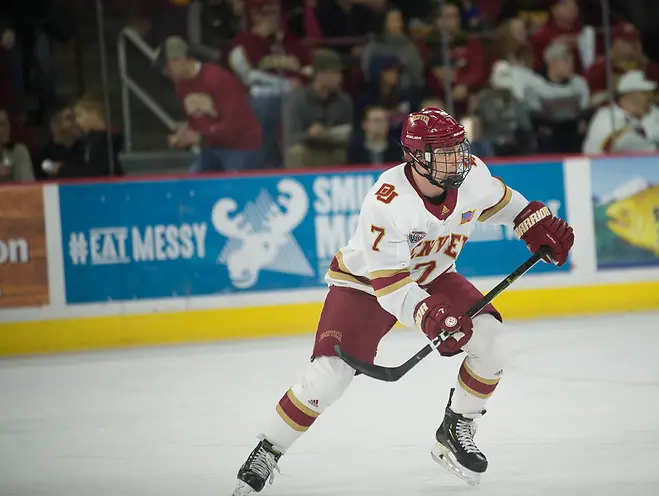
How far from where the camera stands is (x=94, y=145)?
6863 millimetres

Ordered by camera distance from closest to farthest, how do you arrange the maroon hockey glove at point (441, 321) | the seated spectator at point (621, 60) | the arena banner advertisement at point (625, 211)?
1. the maroon hockey glove at point (441, 321)
2. the arena banner advertisement at point (625, 211)
3. the seated spectator at point (621, 60)

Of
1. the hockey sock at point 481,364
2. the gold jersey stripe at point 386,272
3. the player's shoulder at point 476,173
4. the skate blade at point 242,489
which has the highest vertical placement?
the player's shoulder at point 476,173

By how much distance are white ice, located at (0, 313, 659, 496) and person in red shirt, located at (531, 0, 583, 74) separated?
6.31 ft

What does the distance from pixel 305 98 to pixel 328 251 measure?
99 centimetres

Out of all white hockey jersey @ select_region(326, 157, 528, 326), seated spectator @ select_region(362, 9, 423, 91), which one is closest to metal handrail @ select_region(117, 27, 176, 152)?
seated spectator @ select_region(362, 9, 423, 91)

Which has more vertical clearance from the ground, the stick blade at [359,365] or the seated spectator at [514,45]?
the seated spectator at [514,45]

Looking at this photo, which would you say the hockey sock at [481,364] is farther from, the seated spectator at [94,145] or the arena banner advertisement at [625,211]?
the seated spectator at [94,145]

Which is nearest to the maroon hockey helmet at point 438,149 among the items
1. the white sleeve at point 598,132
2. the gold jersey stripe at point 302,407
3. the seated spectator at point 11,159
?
the gold jersey stripe at point 302,407

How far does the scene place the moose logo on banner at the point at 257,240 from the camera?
269 inches

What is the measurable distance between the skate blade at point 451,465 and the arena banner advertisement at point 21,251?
3.62 metres

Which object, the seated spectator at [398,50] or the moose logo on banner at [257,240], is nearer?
the moose logo on banner at [257,240]

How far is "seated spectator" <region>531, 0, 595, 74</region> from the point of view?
748 centimetres

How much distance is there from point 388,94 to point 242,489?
415cm

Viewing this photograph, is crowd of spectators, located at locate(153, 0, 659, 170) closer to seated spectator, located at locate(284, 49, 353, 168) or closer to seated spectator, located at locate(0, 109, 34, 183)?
seated spectator, located at locate(284, 49, 353, 168)
